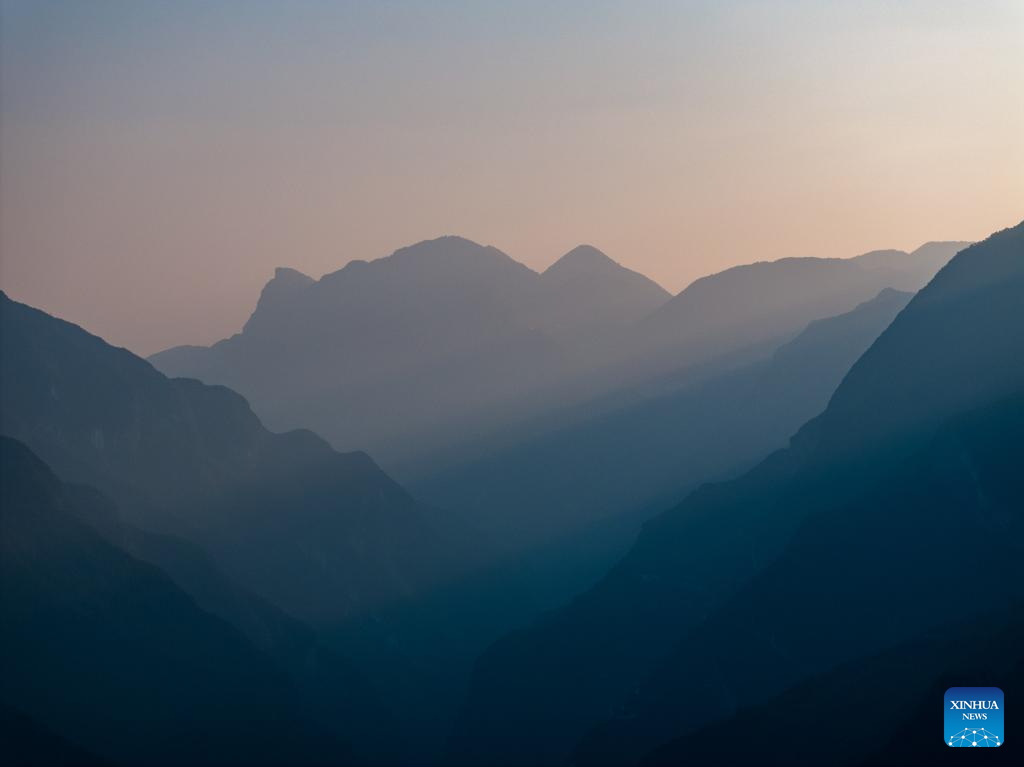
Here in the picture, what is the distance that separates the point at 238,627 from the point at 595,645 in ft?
187

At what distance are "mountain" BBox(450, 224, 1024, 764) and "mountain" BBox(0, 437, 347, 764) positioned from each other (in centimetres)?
3531

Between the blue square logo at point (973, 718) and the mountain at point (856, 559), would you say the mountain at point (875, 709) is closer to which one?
the blue square logo at point (973, 718)

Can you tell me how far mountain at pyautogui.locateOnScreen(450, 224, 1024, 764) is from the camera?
465ft

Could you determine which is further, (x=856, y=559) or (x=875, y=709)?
(x=856, y=559)

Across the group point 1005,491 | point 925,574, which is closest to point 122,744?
point 925,574

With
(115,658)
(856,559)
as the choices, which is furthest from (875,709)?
(115,658)

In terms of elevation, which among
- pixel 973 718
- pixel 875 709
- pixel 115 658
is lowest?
pixel 875 709

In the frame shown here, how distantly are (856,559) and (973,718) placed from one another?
69.6 m

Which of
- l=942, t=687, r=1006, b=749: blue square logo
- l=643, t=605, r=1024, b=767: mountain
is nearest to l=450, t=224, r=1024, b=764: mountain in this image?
l=643, t=605, r=1024, b=767: mountain

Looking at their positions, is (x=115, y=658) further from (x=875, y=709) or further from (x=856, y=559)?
(x=875, y=709)

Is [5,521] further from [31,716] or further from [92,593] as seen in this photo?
[31,716]

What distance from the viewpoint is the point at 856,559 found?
152000mm

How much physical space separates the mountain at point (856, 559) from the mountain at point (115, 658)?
3531 cm

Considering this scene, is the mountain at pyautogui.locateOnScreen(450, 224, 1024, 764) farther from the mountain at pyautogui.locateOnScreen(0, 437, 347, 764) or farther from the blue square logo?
the mountain at pyautogui.locateOnScreen(0, 437, 347, 764)
